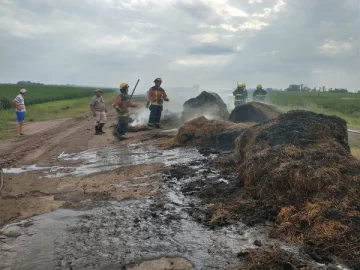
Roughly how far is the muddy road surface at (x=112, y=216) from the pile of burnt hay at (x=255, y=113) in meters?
4.90

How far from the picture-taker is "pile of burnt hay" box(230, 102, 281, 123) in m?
14.5

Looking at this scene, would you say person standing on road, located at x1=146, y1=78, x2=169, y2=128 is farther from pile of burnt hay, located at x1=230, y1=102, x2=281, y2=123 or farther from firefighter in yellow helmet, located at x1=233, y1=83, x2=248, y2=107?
firefighter in yellow helmet, located at x1=233, y1=83, x2=248, y2=107

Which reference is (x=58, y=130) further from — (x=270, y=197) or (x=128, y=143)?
(x=270, y=197)

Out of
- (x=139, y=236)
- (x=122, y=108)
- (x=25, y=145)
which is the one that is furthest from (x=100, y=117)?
(x=139, y=236)

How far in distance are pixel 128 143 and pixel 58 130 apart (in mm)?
5043

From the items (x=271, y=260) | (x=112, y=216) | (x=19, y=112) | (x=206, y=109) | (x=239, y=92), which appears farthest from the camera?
(x=239, y=92)

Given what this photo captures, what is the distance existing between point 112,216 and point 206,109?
517 inches

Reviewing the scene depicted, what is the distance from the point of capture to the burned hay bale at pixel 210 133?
448 inches

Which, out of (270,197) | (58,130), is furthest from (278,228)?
(58,130)

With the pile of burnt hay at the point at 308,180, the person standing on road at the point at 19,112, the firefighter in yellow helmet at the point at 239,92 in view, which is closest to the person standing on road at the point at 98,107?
the person standing on road at the point at 19,112

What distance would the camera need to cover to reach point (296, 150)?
7.07 metres

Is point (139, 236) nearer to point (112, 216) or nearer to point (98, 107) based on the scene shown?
point (112, 216)

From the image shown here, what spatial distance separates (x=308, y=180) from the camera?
6047mm

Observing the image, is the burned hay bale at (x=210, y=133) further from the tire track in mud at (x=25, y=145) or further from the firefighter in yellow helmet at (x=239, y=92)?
the firefighter in yellow helmet at (x=239, y=92)
